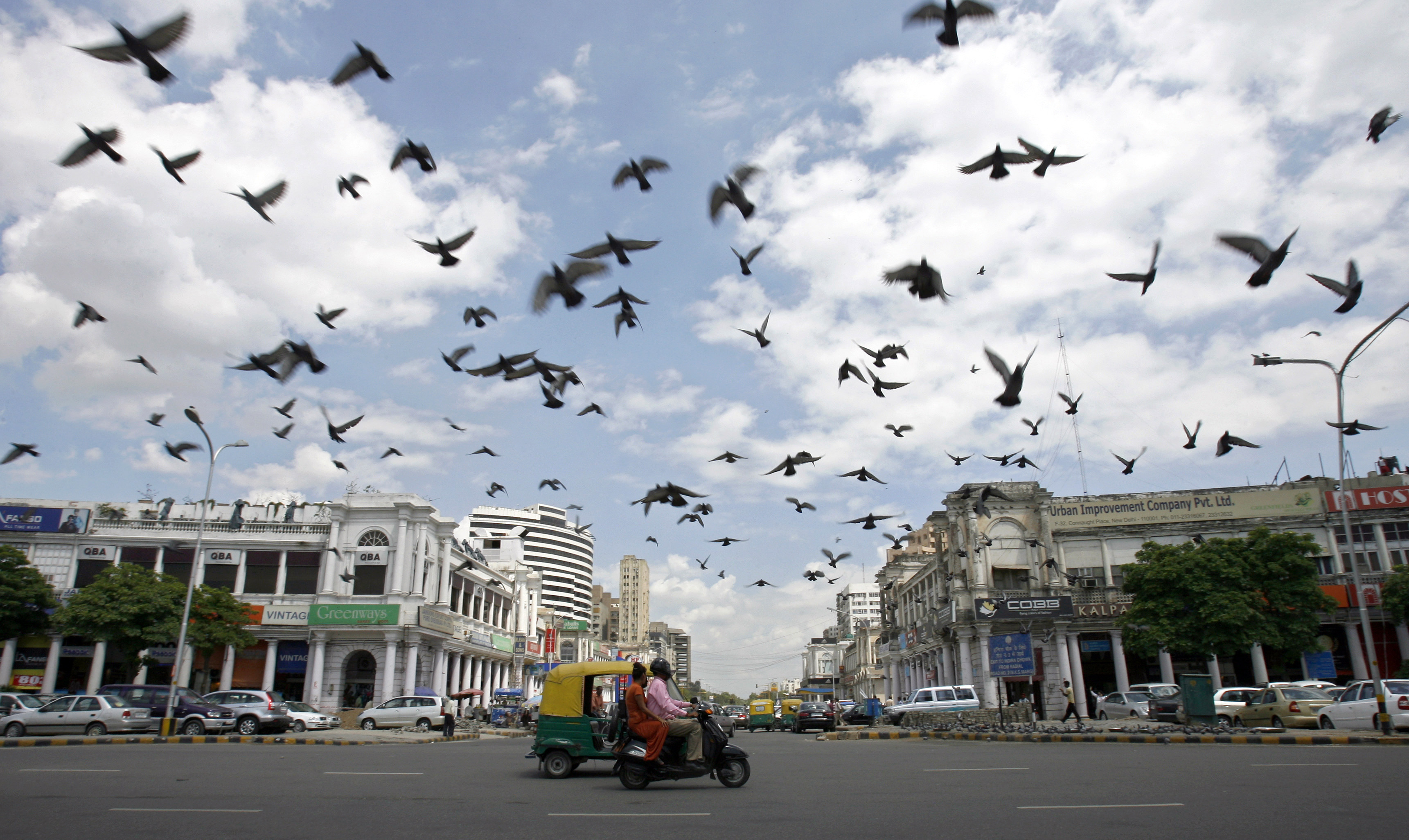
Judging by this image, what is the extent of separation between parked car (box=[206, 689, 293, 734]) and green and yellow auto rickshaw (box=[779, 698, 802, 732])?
22.3 metres

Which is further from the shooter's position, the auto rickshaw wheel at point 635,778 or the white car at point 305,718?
the white car at point 305,718

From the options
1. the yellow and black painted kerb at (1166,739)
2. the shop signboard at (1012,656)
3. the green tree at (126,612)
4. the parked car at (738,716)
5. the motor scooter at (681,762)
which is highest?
the green tree at (126,612)

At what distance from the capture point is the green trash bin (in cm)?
2052

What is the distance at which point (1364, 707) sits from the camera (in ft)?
60.3

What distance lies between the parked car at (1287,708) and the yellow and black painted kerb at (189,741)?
2342 centimetres

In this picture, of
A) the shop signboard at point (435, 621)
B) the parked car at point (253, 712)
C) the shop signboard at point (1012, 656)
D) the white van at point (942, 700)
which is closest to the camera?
the shop signboard at point (1012, 656)

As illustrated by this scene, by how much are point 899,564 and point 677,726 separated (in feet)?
218

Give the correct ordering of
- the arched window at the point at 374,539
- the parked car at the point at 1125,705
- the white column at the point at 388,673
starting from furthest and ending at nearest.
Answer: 1. the arched window at the point at 374,539
2. the white column at the point at 388,673
3. the parked car at the point at 1125,705

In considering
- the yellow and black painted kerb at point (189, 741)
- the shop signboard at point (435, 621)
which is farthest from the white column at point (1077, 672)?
the shop signboard at point (435, 621)

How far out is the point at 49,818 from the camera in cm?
744

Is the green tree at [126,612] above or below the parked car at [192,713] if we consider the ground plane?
above

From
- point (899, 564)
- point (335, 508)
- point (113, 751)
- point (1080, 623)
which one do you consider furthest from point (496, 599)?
point (113, 751)

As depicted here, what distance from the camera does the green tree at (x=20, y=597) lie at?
35.2m

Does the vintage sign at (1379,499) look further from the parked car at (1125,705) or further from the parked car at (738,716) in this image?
the parked car at (738,716)
